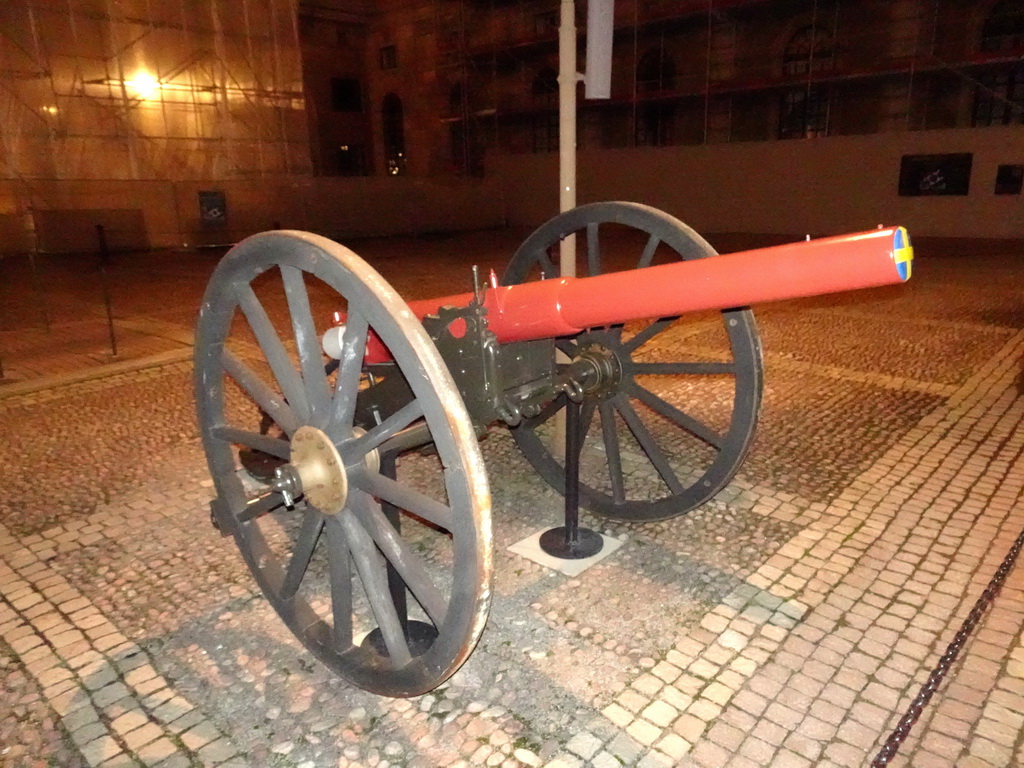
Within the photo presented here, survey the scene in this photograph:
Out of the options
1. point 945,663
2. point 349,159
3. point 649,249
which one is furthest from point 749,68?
point 945,663

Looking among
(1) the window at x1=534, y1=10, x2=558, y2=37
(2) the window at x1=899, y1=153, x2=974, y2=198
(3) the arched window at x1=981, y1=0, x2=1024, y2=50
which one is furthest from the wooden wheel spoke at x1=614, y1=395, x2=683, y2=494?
(1) the window at x1=534, y1=10, x2=558, y2=37

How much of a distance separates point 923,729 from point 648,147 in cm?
2069

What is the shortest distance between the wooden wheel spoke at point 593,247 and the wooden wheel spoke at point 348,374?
1.57 metres

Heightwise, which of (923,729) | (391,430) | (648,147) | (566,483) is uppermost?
(648,147)

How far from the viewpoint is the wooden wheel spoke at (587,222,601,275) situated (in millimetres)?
3496

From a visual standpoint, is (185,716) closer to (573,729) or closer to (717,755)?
(573,729)

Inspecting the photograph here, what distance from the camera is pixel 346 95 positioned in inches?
1190

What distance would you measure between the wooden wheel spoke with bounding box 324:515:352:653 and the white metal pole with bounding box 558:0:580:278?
2.12 metres

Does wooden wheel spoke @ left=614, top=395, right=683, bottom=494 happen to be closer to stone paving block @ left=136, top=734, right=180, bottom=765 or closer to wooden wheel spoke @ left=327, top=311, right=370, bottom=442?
wooden wheel spoke @ left=327, top=311, right=370, bottom=442

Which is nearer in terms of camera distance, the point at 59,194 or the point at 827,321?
the point at 827,321

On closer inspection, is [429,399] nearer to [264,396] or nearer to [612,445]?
[264,396]

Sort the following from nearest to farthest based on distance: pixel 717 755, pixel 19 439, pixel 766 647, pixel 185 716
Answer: pixel 717 755
pixel 185 716
pixel 766 647
pixel 19 439

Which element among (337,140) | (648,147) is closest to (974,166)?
(648,147)

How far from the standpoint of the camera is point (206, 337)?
269 centimetres
